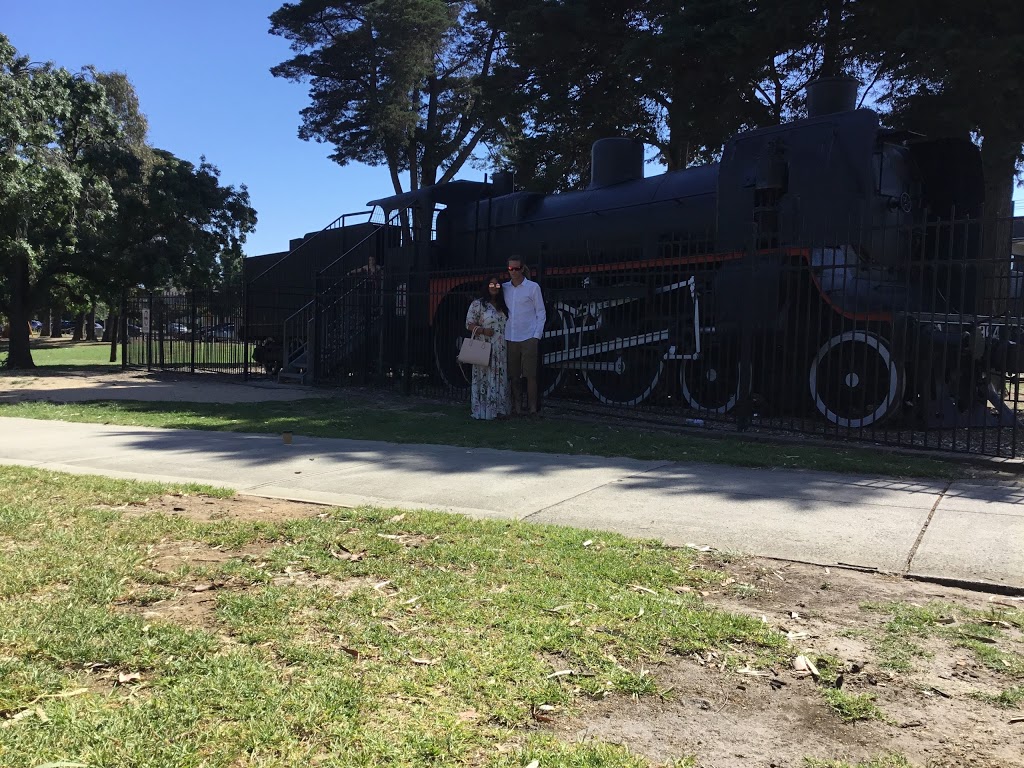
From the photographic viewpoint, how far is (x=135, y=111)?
39.4 m

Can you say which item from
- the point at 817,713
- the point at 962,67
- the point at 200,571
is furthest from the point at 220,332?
the point at 817,713

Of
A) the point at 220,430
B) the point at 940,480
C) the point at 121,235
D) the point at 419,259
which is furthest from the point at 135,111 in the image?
the point at 940,480

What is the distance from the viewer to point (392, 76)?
29172 millimetres

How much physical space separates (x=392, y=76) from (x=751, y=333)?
80.3ft

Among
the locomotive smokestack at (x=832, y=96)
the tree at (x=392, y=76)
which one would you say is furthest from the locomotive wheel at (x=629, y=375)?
the tree at (x=392, y=76)

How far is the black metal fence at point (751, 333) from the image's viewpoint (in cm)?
786

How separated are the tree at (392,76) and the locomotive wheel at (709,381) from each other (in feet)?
67.8

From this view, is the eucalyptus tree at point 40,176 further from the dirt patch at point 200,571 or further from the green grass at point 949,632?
the green grass at point 949,632

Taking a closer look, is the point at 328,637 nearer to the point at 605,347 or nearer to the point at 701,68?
the point at 605,347

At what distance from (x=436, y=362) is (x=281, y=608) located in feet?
33.2

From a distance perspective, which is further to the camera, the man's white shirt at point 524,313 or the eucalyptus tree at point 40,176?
the eucalyptus tree at point 40,176

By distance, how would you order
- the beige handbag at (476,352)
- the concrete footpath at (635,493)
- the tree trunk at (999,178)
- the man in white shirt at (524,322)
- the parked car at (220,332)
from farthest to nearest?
1. the parked car at (220,332)
2. the tree trunk at (999,178)
3. the man in white shirt at (524,322)
4. the beige handbag at (476,352)
5. the concrete footpath at (635,493)

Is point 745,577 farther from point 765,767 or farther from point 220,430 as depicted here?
point 220,430

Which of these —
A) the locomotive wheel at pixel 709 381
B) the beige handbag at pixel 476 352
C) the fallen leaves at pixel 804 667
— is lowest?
the fallen leaves at pixel 804 667
